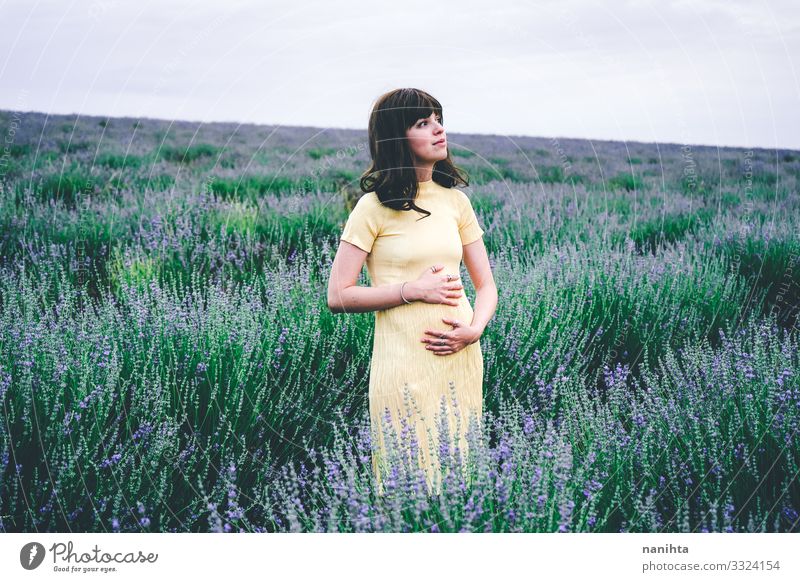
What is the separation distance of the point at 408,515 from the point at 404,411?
35cm

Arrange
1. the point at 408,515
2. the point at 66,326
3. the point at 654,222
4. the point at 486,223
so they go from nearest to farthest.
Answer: the point at 408,515 < the point at 66,326 < the point at 486,223 < the point at 654,222

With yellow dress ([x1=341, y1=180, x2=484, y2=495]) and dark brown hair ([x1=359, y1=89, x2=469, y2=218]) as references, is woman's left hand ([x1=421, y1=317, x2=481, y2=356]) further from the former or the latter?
dark brown hair ([x1=359, y1=89, x2=469, y2=218])

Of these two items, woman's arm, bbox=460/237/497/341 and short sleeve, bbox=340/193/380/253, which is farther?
woman's arm, bbox=460/237/497/341

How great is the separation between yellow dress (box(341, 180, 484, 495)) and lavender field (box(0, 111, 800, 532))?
0.16 metres

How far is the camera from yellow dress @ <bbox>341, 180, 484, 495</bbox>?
2.05 meters

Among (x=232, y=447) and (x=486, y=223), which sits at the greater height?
(x=486, y=223)

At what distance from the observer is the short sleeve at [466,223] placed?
2191mm

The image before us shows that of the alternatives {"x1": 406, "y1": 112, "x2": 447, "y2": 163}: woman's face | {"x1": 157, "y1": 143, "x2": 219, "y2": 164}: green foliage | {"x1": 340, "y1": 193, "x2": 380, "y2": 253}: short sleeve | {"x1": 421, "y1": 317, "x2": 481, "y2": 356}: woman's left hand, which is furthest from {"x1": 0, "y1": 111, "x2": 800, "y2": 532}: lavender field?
{"x1": 157, "y1": 143, "x2": 219, "y2": 164}: green foliage

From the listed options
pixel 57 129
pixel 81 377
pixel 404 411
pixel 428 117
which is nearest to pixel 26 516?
pixel 81 377

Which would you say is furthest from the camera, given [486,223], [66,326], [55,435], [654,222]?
[654,222]

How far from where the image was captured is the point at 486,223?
5172mm

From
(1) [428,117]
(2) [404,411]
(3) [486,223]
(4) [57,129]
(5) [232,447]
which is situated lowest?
(5) [232,447]

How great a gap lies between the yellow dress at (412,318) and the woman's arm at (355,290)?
3cm
